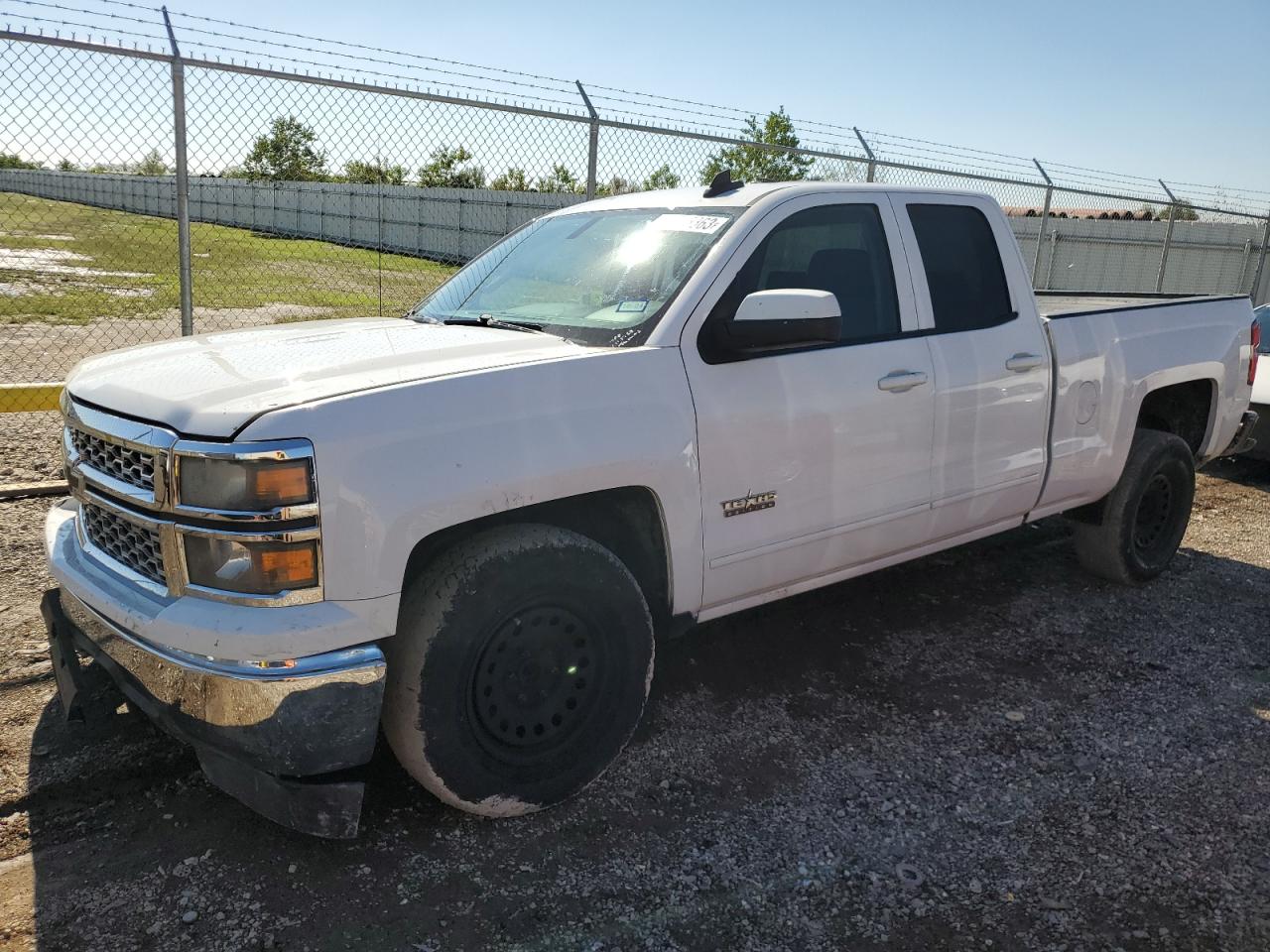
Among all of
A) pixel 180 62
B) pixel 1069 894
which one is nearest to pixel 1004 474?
pixel 1069 894

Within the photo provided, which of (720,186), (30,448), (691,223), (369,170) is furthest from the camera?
(369,170)

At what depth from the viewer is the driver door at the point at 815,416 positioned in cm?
337

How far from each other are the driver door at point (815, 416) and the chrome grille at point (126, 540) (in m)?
1.61

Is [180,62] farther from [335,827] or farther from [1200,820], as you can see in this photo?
[1200,820]

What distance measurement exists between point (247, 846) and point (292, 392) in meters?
1.35

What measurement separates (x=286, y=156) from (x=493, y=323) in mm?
6260

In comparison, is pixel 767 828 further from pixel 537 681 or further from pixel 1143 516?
pixel 1143 516

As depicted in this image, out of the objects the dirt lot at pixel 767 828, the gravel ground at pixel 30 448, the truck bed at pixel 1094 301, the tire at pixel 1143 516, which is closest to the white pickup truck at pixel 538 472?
the dirt lot at pixel 767 828

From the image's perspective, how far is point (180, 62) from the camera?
566cm

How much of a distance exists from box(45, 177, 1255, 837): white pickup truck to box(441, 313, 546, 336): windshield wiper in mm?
15

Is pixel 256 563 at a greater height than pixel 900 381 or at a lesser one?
lesser

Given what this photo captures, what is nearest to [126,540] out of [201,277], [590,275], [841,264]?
[590,275]

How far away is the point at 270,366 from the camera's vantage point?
9.73ft

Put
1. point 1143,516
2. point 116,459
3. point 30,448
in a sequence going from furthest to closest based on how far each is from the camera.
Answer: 1. point 30,448
2. point 1143,516
3. point 116,459
